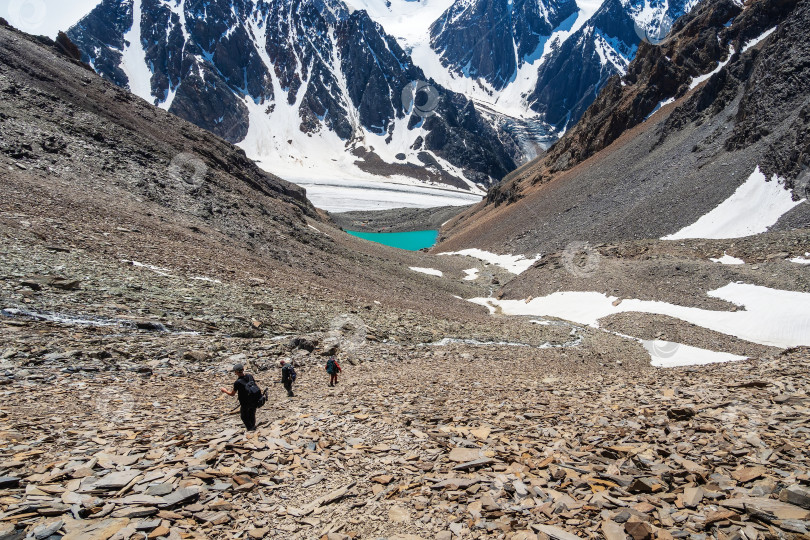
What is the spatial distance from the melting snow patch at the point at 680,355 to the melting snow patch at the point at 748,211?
2915 cm

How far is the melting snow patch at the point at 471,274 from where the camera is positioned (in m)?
51.9

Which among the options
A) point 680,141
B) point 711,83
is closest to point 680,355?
point 680,141

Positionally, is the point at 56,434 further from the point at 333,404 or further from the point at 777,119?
the point at 777,119

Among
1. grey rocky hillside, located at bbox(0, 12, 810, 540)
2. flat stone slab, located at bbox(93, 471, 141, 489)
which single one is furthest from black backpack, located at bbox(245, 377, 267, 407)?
flat stone slab, located at bbox(93, 471, 141, 489)

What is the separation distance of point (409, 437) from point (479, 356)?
10903 mm

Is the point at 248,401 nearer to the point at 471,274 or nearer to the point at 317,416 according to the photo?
the point at 317,416

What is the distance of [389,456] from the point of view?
7402 mm

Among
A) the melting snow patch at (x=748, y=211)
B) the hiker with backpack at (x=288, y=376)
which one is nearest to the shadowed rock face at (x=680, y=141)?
the melting snow patch at (x=748, y=211)

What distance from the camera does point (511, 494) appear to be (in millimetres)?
6066

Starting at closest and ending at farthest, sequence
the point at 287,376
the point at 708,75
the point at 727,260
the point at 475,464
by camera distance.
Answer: the point at 475,464, the point at 287,376, the point at 727,260, the point at 708,75

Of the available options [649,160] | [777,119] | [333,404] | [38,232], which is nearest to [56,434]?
[333,404]

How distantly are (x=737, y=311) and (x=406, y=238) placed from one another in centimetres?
9351

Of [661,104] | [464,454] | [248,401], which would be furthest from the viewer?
[661,104]

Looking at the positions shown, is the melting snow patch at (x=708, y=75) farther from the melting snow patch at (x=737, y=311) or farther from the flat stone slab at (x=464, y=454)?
the flat stone slab at (x=464, y=454)
